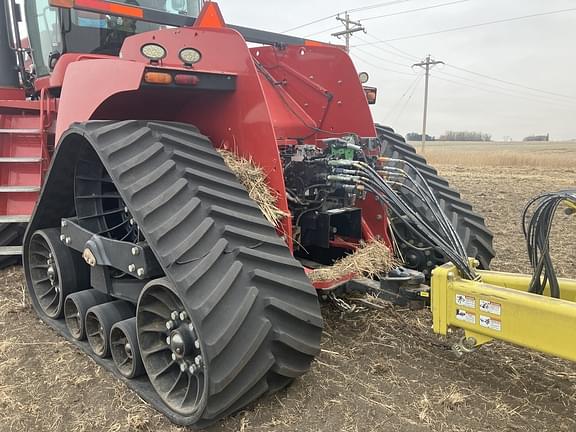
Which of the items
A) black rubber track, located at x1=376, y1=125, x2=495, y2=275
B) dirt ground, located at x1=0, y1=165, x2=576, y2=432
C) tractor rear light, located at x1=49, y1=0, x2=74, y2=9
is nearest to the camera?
dirt ground, located at x1=0, y1=165, x2=576, y2=432

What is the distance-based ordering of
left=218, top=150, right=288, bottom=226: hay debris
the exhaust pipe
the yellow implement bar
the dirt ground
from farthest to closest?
the exhaust pipe → left=218, top=150, right=288, bottom=226: hay debris → the dirt ground → the yellow implement bar

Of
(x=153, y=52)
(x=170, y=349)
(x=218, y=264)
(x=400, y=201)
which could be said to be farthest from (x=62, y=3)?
(x=400, y=201)

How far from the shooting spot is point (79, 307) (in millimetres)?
3492

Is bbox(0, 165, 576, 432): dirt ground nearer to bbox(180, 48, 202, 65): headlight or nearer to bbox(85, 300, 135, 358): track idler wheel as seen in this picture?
bbox(85, 300, 135, 358): track idler wheel

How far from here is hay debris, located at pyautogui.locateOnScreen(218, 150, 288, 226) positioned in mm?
3076

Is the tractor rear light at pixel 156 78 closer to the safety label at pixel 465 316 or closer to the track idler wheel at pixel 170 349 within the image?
the track idler wheel at pixel 170 349

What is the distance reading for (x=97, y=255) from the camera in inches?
123

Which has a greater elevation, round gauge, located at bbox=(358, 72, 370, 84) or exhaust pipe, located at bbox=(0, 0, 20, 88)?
exhaust pipe, located at bbox=(0, 0, 20, 88)

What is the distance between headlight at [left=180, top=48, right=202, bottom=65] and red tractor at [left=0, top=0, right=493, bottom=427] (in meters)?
0.01

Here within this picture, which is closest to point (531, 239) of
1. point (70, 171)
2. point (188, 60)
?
point (188, 60)

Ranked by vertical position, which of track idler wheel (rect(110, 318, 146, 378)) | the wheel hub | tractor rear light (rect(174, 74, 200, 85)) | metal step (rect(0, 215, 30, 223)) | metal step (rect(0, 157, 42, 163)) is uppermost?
tractor rear light (rect(174, 74, 200, 85))

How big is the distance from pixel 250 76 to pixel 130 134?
2.47ft

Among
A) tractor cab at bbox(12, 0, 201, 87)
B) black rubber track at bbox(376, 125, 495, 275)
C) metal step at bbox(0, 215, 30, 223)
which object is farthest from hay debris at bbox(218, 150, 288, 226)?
metal step at bbox(0, 215, 30, 223)

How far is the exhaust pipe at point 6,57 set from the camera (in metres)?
5.33
